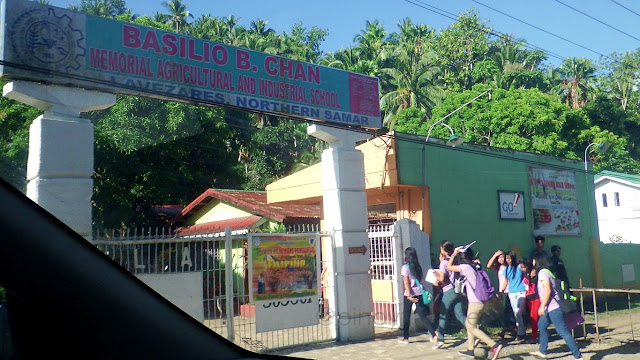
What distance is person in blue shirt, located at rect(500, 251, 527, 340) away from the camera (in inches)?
385

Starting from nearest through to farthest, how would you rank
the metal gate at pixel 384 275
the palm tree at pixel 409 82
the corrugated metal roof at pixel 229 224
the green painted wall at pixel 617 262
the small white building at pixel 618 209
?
the metal gate at pixel 384 275 → the corrugated metal roof at pixel 229 224 → the green painted wall at pixel 617 262 → the small white building at pixel 618 209 → the palm tree at pixel 409 82

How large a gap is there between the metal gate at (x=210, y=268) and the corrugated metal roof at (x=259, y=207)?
5341 millimetres

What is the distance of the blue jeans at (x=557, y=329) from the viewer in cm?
754

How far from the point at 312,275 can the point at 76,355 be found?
805cm

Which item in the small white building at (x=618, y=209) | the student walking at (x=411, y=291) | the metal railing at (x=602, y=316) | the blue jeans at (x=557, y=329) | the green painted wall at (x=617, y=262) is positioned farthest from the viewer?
the small white building at (x=618, y=209)

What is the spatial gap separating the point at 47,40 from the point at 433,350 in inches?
267

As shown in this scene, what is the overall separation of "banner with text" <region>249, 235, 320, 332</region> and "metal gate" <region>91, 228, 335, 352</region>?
179mm

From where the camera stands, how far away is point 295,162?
25766 mm

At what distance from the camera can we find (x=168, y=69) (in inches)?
332

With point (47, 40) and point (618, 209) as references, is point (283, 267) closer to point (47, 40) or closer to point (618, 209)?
point (47, 40)

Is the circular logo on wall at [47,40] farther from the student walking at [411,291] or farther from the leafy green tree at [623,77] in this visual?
the leafy green tree at [623,77]

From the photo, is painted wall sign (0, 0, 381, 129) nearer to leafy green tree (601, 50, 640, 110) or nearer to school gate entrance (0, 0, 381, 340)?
school gate entrance (0, 0, 381, 340)

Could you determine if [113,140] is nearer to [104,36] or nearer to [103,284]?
[104,36]

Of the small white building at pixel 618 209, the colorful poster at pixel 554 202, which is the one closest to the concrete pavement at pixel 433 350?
the colorful poster at pixel 554 202
